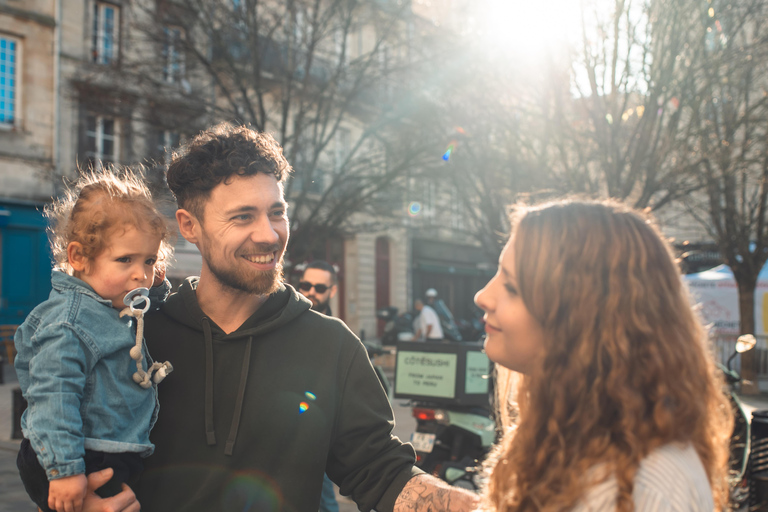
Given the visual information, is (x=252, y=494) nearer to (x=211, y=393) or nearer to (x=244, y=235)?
(x=211, y=393)

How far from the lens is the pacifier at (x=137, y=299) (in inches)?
80.5

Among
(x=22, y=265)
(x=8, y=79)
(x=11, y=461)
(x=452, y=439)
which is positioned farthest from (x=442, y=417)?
(x=8, y=79)

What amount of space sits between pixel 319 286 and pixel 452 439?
1750 millimetres

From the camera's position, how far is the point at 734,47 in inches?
398

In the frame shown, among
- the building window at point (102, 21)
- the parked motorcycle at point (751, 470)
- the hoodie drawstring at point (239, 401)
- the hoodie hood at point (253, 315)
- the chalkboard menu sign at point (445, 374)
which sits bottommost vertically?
the parked motorcycle at point (751, 470)

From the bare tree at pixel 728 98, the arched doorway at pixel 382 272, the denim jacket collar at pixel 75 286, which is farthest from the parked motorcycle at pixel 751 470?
the arched doorway at pixel 382 272

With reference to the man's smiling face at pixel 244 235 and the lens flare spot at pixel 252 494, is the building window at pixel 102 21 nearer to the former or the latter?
the man's smiling face at pixel 244 235

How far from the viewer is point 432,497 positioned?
1944 mm

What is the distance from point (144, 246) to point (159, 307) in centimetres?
27

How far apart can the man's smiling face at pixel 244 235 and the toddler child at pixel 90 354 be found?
Answer: 0.18 metres

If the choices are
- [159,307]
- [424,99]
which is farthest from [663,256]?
[424,99]

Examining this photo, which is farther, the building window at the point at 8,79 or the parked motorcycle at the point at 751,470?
the building window at the point at 8,79

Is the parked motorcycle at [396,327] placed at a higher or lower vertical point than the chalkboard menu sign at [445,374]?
lower

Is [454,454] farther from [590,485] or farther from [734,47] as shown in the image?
[734,47]
